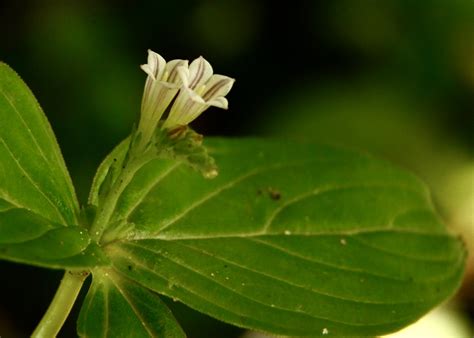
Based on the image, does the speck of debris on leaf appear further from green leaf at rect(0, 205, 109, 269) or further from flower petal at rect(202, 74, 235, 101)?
green leaf at rect(0, 205, 109, 269)

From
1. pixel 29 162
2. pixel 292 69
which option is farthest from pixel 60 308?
pixel 292 69

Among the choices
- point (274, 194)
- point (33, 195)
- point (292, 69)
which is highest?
point (292, 69)

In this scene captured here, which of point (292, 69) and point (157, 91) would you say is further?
point (292, 69)

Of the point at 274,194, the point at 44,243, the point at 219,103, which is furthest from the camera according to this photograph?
the point at 274,194

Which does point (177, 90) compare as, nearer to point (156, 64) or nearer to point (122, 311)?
point (156, 64)

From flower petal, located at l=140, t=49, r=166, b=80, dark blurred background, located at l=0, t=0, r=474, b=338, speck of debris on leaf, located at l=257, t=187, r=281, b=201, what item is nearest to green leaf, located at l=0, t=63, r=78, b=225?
flower petal, located at l=140, t=49, r=166, b=80

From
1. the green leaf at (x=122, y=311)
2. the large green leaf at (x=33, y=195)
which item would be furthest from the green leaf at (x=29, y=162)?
the green leaf at (x=122, y=311)
